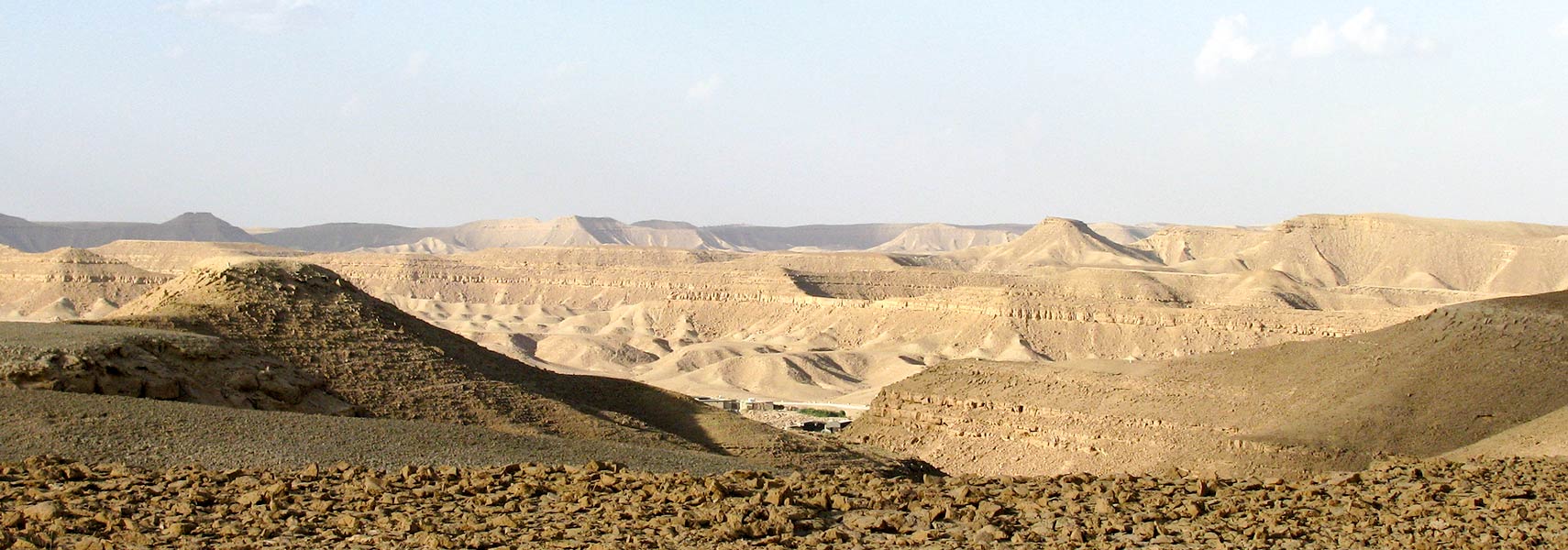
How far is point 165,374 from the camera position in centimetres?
1958

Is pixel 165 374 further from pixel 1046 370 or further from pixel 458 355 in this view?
pixel 1046 370

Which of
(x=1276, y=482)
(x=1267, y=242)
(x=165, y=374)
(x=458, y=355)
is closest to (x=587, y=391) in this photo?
(x=458, y=355)

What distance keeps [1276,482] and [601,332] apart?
219 ft

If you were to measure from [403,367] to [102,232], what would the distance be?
6778 inches

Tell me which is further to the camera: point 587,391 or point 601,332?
point 601,332

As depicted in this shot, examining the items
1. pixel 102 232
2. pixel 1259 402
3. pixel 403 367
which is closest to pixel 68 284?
pixel 403 367

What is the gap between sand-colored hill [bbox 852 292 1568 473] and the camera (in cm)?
2492

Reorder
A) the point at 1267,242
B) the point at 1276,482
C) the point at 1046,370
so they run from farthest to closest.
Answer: the point at 1267,242, the point at 1046,370, the point at 1276,482

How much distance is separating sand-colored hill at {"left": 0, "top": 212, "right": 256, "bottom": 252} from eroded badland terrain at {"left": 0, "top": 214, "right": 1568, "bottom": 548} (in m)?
132

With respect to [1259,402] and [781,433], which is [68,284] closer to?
[781,433]

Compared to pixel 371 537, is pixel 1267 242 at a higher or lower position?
higher

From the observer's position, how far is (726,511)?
1067 centimetres

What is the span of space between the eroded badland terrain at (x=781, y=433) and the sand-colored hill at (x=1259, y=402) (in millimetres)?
66

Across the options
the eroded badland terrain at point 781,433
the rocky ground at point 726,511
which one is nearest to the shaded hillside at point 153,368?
the eroded badland terrain at point 781,433
